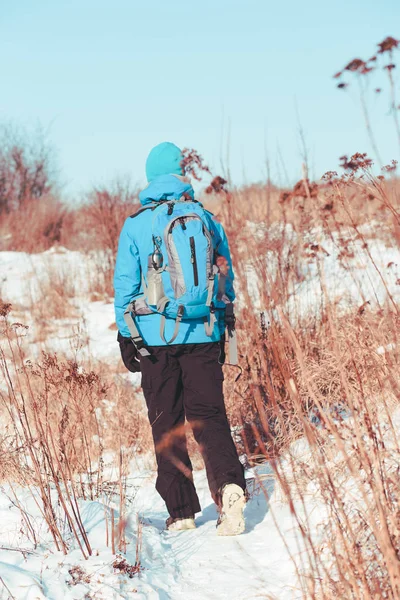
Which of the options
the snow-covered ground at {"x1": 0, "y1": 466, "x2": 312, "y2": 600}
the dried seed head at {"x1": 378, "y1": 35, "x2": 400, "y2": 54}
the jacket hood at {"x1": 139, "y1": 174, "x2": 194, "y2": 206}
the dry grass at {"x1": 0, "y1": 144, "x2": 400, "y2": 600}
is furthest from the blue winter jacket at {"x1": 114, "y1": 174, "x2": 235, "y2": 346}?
the dried seed head at {"x1": 378, "y1": 35, "x2": 400, "y2": 54}

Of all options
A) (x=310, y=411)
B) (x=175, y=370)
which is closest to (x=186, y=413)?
(x=175, y=370)

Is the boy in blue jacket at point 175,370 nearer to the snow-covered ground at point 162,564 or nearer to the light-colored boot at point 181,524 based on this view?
the light-colored boot at point 181,524

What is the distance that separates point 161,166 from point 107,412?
9.30ft

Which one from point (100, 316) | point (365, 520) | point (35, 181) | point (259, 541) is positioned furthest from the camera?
point (35, 181)

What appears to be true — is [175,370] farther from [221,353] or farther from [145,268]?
[145,268]

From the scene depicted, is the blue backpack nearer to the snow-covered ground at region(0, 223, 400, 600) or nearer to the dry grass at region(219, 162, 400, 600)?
the dry grass at region(219, 162, 400, 600)

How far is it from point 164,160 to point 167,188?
18cm

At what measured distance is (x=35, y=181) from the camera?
66.4 ft

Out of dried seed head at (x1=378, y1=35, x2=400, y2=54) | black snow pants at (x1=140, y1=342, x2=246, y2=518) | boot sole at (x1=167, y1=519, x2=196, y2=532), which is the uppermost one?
dried seed head at (x1=378, y1=35, x2=400, y2=54)

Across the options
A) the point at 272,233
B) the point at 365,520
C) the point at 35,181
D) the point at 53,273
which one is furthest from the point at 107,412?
the point at 35,181

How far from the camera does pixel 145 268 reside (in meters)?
3.27

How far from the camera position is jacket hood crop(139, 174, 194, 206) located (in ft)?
11.0

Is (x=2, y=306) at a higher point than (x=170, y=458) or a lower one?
higher

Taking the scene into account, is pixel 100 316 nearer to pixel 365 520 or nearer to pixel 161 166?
pixel 161 166
